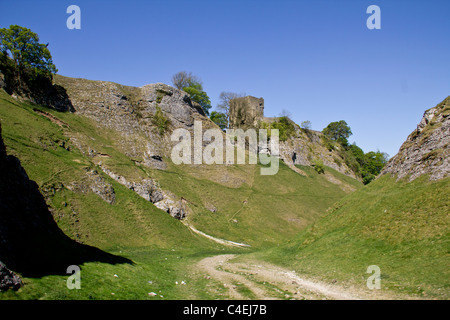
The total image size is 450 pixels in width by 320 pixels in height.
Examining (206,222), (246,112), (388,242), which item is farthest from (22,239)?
(246,112)

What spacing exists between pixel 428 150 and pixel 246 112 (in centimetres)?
8992

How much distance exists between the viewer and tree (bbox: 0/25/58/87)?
55719 millimetres

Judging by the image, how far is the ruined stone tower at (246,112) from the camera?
382ft

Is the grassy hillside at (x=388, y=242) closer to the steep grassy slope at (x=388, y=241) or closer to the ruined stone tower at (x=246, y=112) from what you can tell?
the steep grassy slope at (x=388, y=241)

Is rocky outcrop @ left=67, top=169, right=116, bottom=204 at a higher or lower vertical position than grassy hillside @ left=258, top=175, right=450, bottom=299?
higher

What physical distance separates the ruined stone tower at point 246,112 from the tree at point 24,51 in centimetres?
7143

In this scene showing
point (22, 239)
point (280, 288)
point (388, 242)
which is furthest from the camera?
point (388, 242)

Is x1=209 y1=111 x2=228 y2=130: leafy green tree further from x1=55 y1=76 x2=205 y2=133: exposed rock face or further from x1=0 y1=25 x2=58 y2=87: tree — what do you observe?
x1=0 y1=25 x2=58 y2=87: tree

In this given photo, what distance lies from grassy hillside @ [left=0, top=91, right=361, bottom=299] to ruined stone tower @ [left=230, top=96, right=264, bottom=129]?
1504 inches

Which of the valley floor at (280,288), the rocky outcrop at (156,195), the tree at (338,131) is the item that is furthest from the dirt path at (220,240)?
the tree at (338,131)

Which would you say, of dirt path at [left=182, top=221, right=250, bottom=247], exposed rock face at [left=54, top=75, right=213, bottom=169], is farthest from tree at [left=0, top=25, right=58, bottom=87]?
dirt path at [left=182, top=221, right=250, bottom=247]

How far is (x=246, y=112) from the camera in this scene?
A: 385 ft

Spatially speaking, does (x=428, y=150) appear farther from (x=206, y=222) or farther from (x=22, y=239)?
(x=206, y=222)
